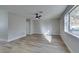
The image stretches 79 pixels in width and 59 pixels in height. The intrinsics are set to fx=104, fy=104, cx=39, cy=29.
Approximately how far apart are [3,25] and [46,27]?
8672 millimetres

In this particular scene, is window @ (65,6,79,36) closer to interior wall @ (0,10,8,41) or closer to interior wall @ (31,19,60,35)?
interior wall @ (0,10,8,41)

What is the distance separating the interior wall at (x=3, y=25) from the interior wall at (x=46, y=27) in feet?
25.6

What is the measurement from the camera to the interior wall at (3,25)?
7879mm

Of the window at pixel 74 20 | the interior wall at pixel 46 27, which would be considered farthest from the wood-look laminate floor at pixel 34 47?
the interior wall at pixel 46 27

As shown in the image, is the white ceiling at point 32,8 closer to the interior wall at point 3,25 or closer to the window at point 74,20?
the interior wall at point 3,25

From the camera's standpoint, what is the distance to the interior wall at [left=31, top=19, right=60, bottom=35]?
592 inches

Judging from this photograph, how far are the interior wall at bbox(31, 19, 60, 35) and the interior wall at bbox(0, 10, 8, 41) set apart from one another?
25.6 ft

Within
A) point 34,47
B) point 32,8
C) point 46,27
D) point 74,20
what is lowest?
point 34,47

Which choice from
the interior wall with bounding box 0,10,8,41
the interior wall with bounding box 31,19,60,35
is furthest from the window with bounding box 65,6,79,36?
the interior wall with bounding box 31,19,60,35

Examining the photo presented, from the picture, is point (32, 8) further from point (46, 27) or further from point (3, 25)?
point (46, 27)

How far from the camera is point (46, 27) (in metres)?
15.8

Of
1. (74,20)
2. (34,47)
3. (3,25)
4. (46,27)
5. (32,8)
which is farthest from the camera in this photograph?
(46,27)

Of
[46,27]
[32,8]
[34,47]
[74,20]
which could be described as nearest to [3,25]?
[32,8]

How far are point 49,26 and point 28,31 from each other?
3172 millimetres
